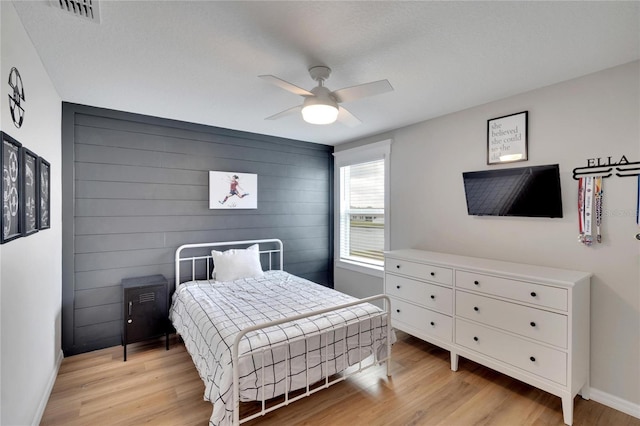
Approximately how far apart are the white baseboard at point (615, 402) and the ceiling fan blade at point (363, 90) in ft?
8.83

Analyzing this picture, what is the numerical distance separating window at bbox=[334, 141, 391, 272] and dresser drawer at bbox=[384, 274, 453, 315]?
0.78 metres

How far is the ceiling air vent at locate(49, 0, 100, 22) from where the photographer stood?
1.49m

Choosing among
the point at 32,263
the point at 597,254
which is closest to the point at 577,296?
the point at 597,254

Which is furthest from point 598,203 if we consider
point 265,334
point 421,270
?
point 265,334

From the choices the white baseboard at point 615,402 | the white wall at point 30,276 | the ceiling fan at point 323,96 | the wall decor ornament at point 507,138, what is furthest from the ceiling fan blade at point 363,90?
the white baseboard at point 615,402

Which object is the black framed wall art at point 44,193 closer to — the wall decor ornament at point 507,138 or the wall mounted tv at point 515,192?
the wall mounted tv at point 515,192

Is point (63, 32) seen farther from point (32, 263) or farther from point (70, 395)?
point (70, 395)

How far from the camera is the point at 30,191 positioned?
1.79 metres

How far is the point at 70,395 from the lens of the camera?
230 cm

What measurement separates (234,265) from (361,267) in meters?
1.76

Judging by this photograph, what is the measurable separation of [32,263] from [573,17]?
347cm

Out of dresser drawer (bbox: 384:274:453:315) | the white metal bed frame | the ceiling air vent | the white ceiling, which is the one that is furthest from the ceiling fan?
dresser drawer (bbox: 384:274:453:315)

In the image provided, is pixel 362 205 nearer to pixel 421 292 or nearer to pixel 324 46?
pixel 421 292

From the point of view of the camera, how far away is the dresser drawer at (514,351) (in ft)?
6.81
